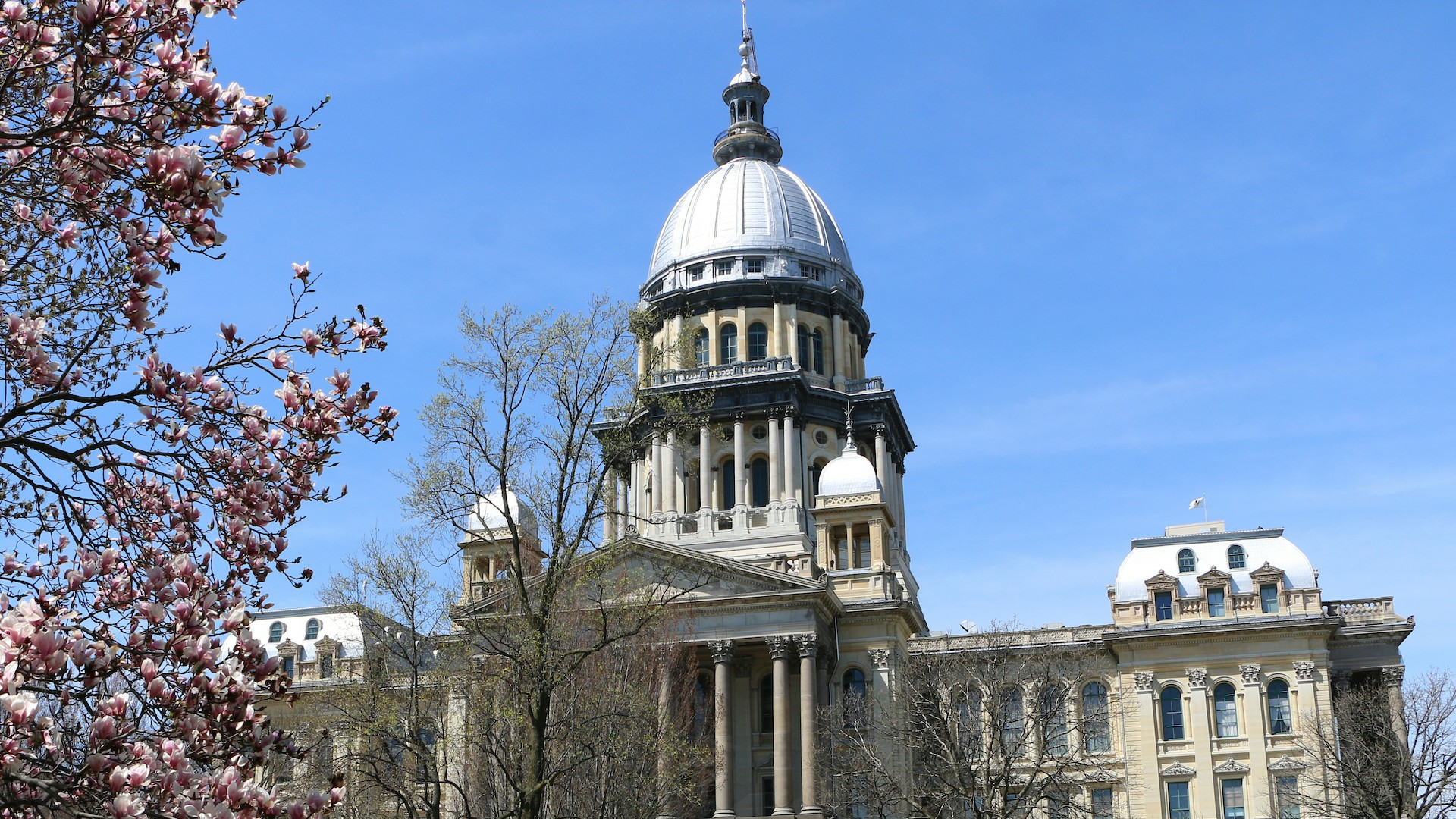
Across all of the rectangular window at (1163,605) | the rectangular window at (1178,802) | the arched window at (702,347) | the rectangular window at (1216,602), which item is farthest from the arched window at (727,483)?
the rectangular window at (1178,802)

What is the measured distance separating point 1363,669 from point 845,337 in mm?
34857

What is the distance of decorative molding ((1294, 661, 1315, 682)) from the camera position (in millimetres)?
67562

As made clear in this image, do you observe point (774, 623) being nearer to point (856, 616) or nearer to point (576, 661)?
point (856, 616)

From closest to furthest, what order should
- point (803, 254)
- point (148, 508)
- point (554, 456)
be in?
point (148, 508), point (554, 456), point (803, 254)

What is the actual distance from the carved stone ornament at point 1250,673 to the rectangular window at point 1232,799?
4.46m

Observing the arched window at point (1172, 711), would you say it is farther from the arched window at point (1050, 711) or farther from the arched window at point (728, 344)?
the arched window at point (728, 344)

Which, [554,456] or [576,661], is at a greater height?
[554,456]

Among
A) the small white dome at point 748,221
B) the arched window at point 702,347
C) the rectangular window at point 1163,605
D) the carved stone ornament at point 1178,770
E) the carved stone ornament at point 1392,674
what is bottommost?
the carved stone ornament at point 1178,770

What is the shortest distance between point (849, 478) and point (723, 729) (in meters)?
17.0

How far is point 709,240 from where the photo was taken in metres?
90.9

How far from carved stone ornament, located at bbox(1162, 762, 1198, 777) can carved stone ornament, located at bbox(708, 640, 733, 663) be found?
2162 centimetres

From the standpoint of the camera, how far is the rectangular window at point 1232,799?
67125 mm

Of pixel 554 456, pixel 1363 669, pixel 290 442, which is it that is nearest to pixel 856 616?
pixel 1363 669

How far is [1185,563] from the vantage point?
72.6 meters
